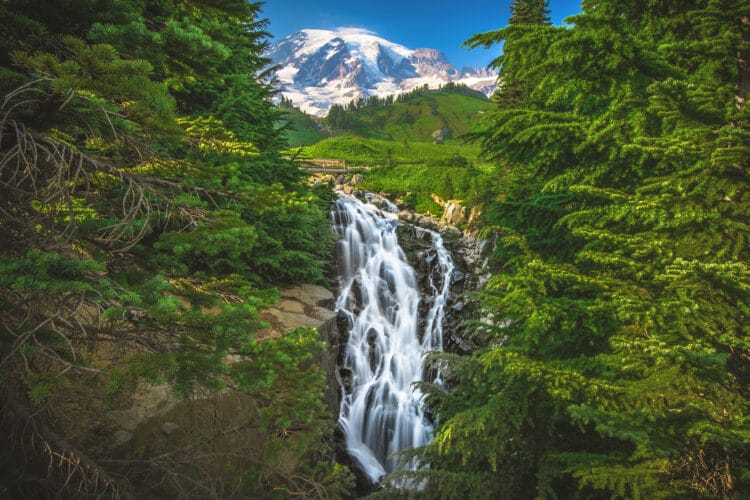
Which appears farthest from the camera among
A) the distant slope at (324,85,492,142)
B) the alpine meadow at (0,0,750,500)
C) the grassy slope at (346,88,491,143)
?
the grassy slope at (346,88,491,143)

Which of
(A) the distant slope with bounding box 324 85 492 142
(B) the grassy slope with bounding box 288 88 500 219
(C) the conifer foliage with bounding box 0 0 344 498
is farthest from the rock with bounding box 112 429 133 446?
(A) the distant slope with bounding box 324 85 492 142

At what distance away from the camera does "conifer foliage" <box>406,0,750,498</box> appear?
3227 millimetres

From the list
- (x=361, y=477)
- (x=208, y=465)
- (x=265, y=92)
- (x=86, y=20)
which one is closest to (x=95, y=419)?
(x=208, y=465)

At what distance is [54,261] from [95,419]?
302cm

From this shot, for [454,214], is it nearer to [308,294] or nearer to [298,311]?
[308,294]

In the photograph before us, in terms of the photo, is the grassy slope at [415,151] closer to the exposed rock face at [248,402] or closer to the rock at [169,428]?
the exposed rock face at [248,402]

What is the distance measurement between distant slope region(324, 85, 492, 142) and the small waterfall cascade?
4350 inches

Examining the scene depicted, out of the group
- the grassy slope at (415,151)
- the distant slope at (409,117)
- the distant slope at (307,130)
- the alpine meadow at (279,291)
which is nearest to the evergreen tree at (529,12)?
the grassy slope at (415,151)

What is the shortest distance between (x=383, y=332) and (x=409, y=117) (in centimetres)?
14579

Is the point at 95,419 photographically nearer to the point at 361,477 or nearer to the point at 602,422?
the point at 602,422

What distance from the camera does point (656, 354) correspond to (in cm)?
310

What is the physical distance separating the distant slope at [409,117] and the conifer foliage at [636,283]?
123m

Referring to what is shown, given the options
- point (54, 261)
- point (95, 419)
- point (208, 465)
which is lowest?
point (208, 465)

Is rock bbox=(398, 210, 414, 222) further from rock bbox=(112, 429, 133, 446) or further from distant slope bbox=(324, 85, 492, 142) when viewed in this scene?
distant slope bbox=(324, 85, 492, 142)
